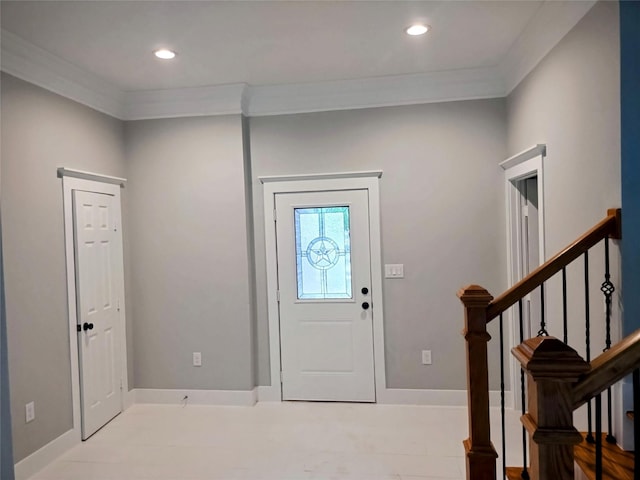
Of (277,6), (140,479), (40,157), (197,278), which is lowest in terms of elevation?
(140,479)

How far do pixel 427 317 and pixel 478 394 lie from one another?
1811 mm

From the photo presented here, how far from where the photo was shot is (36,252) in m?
3.05

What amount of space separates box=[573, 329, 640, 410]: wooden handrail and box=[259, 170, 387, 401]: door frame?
2938 millimetres

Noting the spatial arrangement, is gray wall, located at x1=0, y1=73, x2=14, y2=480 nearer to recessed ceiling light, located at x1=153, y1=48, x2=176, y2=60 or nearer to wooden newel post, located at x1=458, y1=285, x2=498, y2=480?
recessed ceiling light, located at x1=153, y1=48, x2=176, y2=60

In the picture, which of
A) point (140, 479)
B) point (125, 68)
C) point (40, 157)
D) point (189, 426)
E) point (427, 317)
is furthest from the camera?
point (427, 317)

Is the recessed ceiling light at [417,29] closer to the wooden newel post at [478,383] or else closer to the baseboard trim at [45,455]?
the wooden newel post at [478,383]

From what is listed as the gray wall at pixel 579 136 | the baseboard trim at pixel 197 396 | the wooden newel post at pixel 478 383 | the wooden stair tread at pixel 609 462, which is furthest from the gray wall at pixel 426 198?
the wooden stair tread at pixel 609 462

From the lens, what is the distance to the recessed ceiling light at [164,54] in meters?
3.09

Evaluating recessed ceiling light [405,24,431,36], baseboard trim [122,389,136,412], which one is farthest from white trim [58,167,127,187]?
recessed ceiling light [405,24,431,36]

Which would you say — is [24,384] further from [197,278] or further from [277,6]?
[277,6]

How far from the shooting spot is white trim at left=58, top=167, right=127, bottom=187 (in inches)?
130

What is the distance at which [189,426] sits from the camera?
3623 mm

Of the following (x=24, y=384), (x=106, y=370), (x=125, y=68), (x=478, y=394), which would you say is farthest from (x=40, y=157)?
(x=478, y=394)

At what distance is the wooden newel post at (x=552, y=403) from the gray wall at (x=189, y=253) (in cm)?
315
